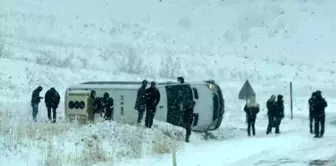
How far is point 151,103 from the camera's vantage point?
22.5 meters

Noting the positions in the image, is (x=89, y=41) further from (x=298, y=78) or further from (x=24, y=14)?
(x=298, y=78)

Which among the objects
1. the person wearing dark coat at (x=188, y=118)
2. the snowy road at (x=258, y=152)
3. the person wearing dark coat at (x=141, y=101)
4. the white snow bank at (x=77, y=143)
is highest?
the person wearing dark coat at (x=141, y=101)

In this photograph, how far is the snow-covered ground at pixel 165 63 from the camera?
60.0 ft

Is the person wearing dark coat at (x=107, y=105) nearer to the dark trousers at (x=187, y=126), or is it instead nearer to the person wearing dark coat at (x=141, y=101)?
the person wearing dark coat at (x=141, y=101)

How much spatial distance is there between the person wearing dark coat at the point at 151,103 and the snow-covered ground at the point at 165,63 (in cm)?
46

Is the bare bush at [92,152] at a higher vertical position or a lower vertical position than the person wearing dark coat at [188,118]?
lower

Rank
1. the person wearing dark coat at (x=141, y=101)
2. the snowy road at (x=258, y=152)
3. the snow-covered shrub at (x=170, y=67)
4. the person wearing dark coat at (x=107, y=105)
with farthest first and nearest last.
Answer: the snow-covered shrub at (x=170, y=67) → the person wearing dark coat at (x=107, y=105) → the person wearing dark coat at (x=141, y=101) → the snowy road at (x=258, y=152)

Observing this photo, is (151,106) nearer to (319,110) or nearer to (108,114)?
(108,114)

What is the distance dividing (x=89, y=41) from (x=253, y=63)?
12544 mm

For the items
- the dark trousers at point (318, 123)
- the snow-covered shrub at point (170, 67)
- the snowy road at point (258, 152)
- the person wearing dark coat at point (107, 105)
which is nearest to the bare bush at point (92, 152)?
the snowy road at point (258, 152)

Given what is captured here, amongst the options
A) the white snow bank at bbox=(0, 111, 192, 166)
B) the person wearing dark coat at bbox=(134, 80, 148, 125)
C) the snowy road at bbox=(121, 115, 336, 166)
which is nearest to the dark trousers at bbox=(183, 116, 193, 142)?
the snowy road at bbox=(121, 115, 336, 166)

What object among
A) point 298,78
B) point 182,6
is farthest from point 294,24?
point 298,78

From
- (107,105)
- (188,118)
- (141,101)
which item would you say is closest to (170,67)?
(107,105)

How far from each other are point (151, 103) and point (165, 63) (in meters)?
30.2
